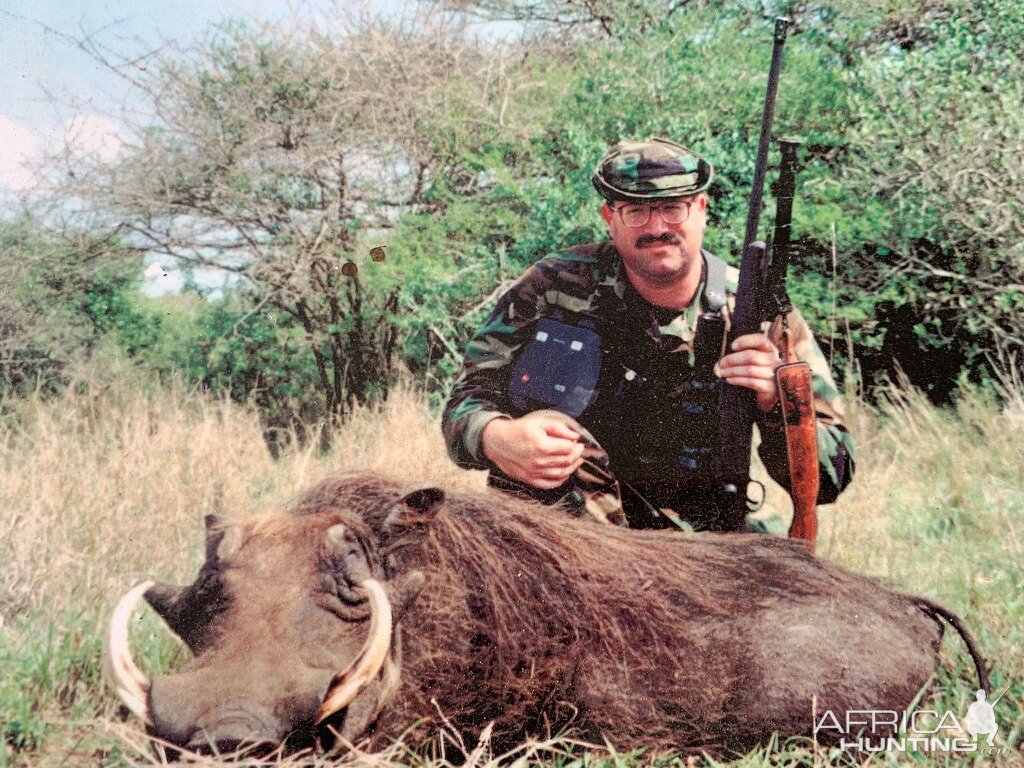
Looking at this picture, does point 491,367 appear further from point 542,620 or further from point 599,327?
point 542,620

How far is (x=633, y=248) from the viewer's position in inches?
137

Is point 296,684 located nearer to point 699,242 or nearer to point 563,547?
point 563,547

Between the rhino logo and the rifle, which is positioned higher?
the rifle

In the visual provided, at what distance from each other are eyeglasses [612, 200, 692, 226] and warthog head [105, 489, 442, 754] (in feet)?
4.93

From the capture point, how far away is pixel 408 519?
2.34m

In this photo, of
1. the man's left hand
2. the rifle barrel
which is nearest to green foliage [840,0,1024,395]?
the rifle barrel

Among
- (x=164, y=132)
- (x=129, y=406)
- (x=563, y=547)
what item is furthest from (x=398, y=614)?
(x=164, y=132)

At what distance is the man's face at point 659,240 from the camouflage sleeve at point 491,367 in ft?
1.12

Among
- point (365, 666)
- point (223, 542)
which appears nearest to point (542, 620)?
point (365, 666)

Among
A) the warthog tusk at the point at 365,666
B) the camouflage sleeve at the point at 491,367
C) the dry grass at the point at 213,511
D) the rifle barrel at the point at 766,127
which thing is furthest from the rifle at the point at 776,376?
the warthog tusk at the point at 365,666

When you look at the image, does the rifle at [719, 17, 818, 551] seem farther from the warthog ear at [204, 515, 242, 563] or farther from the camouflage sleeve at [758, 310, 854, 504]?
the warthog ear at [204, 515, 242, 563]

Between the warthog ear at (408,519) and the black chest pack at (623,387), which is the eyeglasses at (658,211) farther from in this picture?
the warthog ear at (408,519)

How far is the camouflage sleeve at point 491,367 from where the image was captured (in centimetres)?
341

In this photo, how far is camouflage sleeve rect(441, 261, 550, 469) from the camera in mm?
3408
